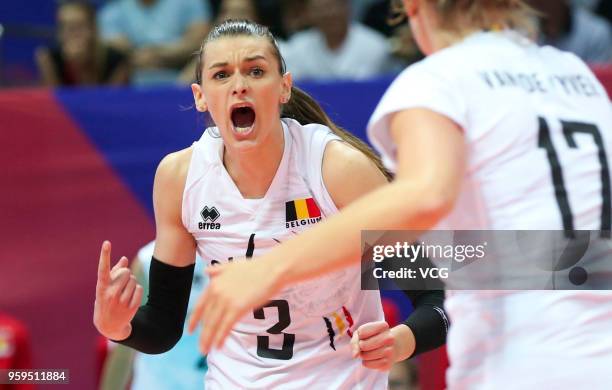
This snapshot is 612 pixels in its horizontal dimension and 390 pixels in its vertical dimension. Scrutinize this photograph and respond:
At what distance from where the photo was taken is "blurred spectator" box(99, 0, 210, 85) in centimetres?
619

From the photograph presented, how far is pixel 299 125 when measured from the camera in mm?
2834

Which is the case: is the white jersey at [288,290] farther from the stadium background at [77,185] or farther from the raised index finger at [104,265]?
the stadium background at [77,185]

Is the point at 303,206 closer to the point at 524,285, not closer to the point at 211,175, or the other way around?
the point at 211,175

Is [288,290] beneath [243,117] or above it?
beneath

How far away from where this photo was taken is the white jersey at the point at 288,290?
8.92 ft

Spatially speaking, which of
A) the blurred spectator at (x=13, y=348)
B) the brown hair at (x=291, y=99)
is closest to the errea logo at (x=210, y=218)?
the brown hair at (x=291, y=99)

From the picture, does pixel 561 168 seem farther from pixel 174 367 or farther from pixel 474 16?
pixel 174 367

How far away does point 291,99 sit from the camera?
303 cm

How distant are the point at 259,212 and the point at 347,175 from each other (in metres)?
0.26

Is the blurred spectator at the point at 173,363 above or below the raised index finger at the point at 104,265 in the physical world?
above

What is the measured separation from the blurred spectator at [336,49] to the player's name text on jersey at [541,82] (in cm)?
374

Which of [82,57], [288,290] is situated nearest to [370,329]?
Answer: [288,290]

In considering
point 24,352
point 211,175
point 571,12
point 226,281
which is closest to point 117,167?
point 24,352

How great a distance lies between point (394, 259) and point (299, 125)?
46cm
